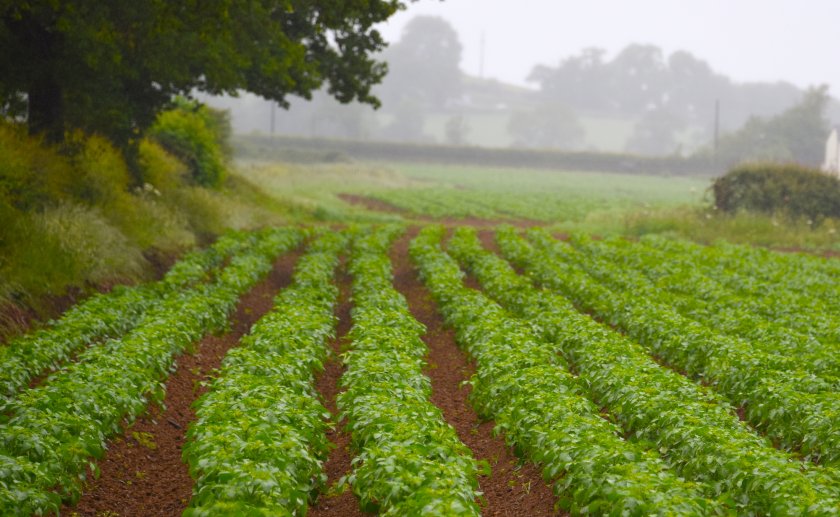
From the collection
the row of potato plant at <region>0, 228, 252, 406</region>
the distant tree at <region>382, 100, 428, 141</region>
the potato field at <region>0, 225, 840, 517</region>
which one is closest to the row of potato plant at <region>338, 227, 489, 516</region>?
the potato field at <region>0, 225, 840, 517</region>

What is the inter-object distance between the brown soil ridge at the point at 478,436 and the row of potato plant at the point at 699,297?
421 cm

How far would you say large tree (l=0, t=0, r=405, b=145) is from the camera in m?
16.0

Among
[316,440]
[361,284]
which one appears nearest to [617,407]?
[316,440]

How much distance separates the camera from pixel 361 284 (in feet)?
57.9

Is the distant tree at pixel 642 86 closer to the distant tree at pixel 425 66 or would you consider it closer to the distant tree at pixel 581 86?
the distant tree at pixel 581 86

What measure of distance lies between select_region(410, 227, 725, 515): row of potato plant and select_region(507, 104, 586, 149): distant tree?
131333 millimetres

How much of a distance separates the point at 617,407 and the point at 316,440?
3576 mm

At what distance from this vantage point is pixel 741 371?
35.4 ft

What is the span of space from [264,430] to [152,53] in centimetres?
1330

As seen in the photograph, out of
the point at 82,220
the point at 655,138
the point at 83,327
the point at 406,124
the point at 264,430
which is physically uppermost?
the point at 406,124

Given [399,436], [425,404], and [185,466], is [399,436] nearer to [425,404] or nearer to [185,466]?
[425,404]

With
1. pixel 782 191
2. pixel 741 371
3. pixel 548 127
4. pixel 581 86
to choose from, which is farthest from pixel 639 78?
pixel 741 371

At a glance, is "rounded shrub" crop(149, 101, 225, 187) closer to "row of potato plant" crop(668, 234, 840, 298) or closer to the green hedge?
"row of potato plant" crop(668, 234, 840, 298)

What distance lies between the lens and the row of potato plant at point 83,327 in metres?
10.3
